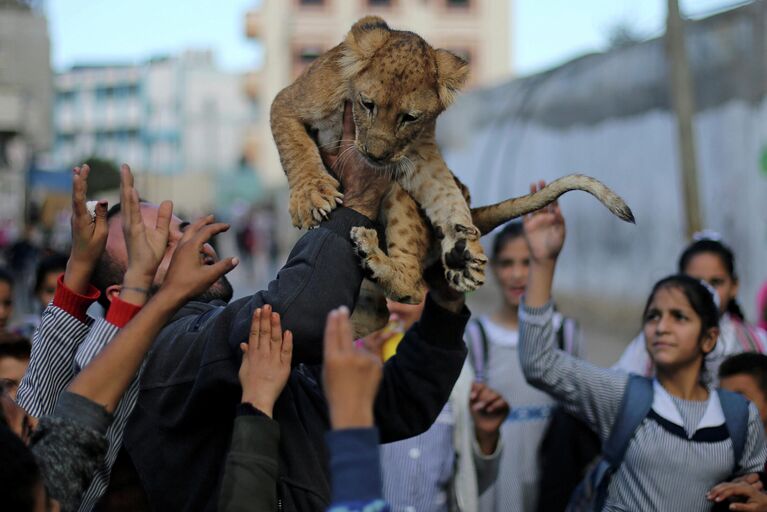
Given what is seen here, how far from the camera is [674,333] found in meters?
3.47

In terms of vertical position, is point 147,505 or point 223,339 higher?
point 223,339

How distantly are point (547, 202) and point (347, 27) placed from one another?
3310cm

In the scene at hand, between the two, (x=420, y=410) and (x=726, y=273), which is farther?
(x=726, y=273)

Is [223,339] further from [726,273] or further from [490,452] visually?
[726,273]

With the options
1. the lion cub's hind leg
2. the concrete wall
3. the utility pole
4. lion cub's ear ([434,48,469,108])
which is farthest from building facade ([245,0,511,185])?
the lion cub's hind leg

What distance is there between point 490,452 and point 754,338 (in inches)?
54.2

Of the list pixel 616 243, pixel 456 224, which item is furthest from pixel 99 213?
pixel 616 243

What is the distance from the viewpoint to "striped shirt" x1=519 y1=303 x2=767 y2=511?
3150mm

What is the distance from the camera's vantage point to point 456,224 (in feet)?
8.78

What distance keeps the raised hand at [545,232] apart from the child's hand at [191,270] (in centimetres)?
133

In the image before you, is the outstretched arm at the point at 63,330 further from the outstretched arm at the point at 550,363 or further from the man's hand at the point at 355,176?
the outstretched arm at the point at 550,363

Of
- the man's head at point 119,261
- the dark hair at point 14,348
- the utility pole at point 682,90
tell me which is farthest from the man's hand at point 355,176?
the utility pole at point 682,90

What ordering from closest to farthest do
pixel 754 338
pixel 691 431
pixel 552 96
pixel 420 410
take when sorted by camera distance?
1. pixel 420 410
2. pixel 691 431
3. pixel 754 338
4. pixel 552 96

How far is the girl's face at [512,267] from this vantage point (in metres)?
4.50
